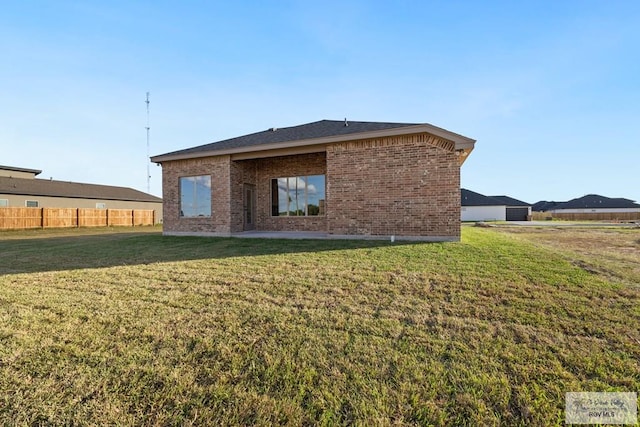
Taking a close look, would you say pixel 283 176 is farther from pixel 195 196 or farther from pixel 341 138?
pixel 341 138

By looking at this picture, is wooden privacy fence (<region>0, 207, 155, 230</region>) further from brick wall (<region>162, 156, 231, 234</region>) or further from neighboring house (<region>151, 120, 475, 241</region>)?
brick wall (<region>162, 156, 231, 234</region>)

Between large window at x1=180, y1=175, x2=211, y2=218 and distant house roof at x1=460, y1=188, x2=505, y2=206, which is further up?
distant house roof at x1=460, y1=188, x2=505, y2=206

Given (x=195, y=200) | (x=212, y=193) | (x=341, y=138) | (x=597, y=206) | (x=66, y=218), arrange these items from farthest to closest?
(x=597, y=206) → (x=66, y=218) → (x=195, y=200) → (x=212, y=193) → (x=341, y=138)

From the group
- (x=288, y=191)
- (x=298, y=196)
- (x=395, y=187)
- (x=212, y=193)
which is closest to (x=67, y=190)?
(x=212, y=193)

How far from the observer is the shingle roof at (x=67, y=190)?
76.6 feet

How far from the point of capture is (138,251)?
27.1 feet

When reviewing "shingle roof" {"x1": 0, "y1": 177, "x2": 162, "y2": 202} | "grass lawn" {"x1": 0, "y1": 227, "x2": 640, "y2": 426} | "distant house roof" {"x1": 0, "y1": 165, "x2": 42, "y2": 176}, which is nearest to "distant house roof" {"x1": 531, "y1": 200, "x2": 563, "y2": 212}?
"grass lawn" {"x1": 0, "y1": 227, "x2": 640, "y2": 426}

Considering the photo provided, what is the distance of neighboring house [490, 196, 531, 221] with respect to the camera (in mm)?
41694

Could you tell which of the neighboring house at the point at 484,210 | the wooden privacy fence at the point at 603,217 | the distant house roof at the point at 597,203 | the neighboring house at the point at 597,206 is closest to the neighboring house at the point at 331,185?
the neighboring house at the point at 484,210

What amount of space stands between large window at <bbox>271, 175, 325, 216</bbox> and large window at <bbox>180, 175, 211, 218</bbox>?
2825mm

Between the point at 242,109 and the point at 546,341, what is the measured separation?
14.4m

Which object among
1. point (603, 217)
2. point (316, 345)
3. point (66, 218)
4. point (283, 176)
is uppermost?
point (283, 176)

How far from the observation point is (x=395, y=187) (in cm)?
895

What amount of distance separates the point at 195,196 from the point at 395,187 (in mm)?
8458
